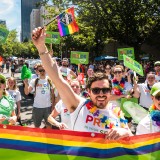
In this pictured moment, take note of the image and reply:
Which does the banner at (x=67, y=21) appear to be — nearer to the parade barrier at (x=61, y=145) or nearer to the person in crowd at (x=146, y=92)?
the person in crowd at (x=146, y=92)

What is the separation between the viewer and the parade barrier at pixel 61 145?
234 centimetres

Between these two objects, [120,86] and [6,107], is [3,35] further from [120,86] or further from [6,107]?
[6,107]

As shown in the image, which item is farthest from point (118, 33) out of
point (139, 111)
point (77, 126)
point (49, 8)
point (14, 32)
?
point (14, 32)

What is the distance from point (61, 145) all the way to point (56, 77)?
577 mm

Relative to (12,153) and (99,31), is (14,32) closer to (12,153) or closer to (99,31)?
(99,31)

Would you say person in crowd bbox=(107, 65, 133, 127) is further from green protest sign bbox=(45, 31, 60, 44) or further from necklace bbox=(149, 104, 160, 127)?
green protest sign bbox=(45, 31, 60, 44)

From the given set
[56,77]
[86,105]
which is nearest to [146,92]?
[86,105]

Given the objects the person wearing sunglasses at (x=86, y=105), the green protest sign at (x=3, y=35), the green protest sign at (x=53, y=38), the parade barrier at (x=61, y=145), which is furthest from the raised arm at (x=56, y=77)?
the green protest sign at (x=53, y=38)

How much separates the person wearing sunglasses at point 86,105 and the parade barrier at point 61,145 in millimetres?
127

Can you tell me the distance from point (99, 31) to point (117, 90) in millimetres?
16913

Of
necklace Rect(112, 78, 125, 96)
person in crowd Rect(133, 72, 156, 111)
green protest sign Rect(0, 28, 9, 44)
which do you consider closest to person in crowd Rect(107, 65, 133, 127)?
necklace Rect(112, 78, 125, 96)

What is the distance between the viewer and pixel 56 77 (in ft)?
8.37

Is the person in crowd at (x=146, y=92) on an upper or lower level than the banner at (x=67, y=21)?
lower

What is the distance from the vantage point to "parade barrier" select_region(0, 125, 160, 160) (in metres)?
2.34
